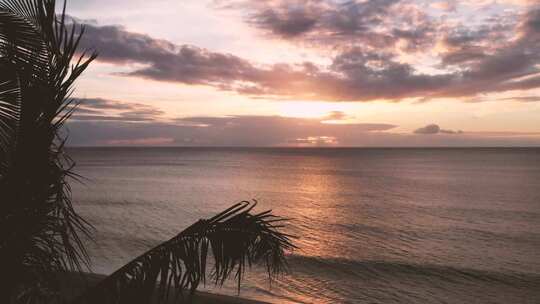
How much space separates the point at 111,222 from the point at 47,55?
2391 cm

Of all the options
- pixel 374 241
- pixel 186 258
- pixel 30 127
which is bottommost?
pixel 374 241

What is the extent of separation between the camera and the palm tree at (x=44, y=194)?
312 cm

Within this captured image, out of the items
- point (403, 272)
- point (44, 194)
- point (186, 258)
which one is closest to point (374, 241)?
point (403, 272)

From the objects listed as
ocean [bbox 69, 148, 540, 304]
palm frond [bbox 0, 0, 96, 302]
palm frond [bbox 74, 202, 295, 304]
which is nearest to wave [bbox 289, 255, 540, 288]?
ocean [bbox 69, 148, 540, 304]

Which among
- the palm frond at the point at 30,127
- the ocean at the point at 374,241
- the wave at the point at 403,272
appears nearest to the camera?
the palm frond at the point at 30,127

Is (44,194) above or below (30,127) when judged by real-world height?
below

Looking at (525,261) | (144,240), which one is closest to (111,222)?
(144,240)

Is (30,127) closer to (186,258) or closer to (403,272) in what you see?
(186,258)

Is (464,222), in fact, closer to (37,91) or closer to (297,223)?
(297,223)

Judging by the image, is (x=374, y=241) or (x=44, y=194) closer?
(x=44, y=194)

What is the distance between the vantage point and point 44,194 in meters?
3.28

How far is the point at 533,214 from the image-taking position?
3173cm

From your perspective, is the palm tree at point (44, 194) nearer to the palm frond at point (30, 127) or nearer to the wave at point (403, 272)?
the palm frond at point (30, 127)

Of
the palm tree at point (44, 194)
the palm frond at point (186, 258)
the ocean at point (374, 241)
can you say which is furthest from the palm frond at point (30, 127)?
the ocean at point (374, 241)
